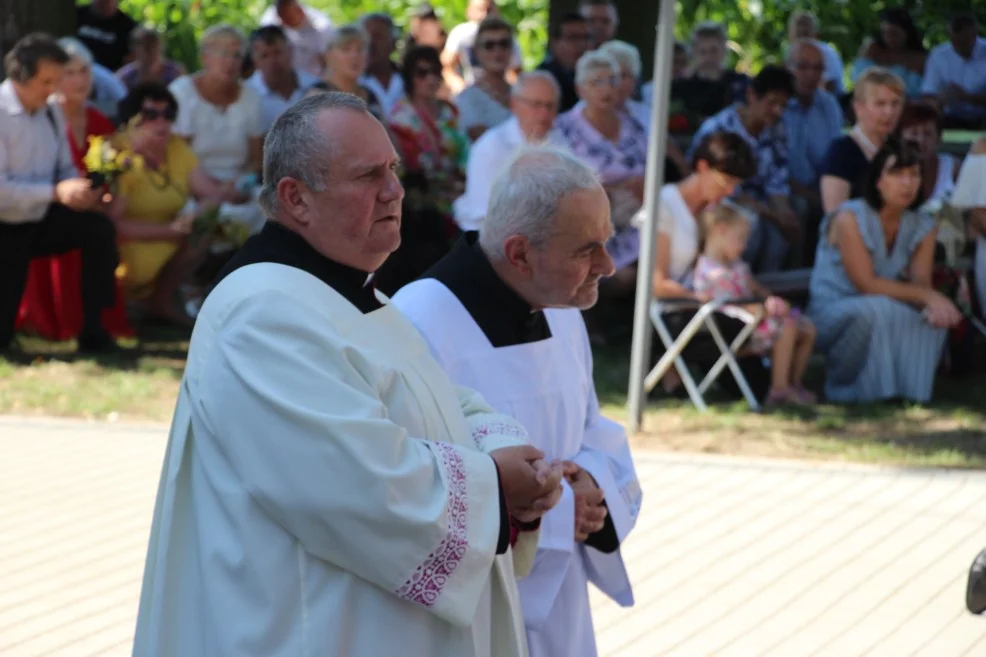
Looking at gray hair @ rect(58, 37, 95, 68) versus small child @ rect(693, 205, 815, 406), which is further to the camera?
gray hair @ rect(58, 37, 95, 68)

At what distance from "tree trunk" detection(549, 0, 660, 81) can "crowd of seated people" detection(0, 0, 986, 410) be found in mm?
1503

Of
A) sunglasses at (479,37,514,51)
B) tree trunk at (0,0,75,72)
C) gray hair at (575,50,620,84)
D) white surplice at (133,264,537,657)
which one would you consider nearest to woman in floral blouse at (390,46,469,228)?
sunglasses at (479,37,514,51)

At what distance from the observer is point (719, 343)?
8.83 meters

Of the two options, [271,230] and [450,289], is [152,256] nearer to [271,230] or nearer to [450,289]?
[450,289]

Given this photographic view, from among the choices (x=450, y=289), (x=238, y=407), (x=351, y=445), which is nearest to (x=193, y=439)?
(x=238, y=407)

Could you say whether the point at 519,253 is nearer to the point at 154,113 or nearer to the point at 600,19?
the point at 154,113

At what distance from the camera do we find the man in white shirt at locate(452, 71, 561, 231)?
9938 mm

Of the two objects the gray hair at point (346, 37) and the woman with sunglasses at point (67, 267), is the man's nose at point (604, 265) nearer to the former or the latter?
the woman with sunglasses at point (67, 267)

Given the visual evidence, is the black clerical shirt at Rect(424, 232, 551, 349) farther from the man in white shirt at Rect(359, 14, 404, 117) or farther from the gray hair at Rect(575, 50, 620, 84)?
the man in white shirt at Rect(359, 14, 404, 117)

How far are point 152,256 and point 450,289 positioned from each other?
24.8 ft

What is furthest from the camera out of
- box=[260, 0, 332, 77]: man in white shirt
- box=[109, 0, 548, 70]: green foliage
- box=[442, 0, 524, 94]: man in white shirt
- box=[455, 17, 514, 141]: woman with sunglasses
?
box=[109, 0, 548, 70]: green foliage

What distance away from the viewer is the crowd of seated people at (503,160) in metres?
9.30

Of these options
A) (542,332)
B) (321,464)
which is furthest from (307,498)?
(542,332)

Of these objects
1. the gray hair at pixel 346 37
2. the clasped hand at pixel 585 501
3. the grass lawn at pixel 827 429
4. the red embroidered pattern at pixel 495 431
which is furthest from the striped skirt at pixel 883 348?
the red embroidered pattern at pixel 495 431
